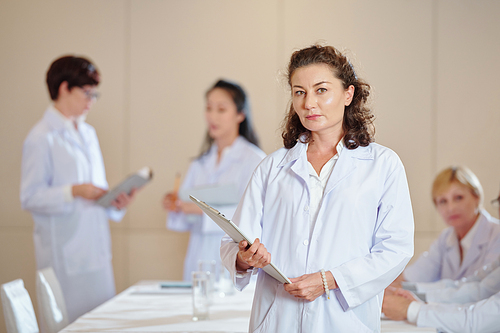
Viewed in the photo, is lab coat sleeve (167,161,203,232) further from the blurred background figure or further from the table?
the blurred background figure

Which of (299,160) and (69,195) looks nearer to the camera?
(299,160)

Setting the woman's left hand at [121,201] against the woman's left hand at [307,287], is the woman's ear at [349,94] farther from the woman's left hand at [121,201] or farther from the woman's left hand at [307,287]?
the woman's left hand at [121,201]

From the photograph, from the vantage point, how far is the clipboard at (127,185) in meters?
3.40

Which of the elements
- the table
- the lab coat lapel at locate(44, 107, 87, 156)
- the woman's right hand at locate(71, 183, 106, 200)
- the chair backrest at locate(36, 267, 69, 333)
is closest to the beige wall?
the lab coat lapel at locate(44, 107, 87, 156)

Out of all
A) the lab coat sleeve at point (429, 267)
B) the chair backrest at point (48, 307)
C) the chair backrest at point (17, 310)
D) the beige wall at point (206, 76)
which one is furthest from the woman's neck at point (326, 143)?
the beige wall at point (206, 76)

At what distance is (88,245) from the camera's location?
354 cm

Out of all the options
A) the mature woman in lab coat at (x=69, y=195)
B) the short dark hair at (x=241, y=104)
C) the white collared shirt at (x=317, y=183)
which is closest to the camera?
the white collared shirt at (x=317, y=183)

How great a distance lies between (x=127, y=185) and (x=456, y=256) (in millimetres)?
2242

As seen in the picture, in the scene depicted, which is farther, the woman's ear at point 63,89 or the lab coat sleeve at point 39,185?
the woman's ear at point 63,89

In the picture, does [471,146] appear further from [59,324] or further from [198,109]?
[59,324]

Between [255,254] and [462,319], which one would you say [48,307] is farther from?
[462,319]

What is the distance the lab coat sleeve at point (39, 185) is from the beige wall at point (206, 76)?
3.86 feet

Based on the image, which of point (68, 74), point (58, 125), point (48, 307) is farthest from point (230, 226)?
point (68, 74)

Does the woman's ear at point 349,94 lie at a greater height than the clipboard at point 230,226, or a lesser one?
greater
